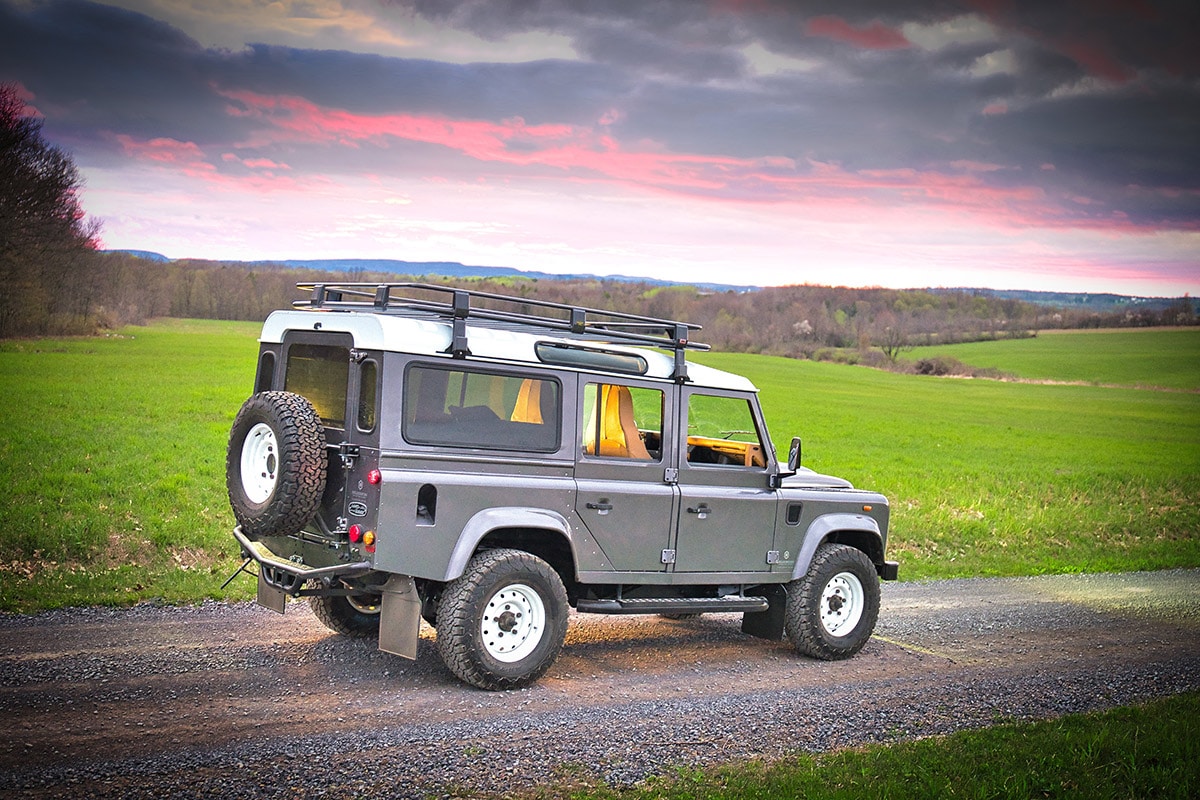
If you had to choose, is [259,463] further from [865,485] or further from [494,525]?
[865,485]

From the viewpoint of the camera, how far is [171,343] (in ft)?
181

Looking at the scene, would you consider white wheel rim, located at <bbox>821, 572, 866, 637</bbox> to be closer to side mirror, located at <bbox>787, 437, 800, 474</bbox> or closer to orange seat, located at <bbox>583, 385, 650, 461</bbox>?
side mirror, located at <bbox>787, 437, 800, 474</bbox>

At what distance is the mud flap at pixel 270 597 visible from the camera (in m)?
8.13

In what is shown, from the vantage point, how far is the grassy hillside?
12023 mm

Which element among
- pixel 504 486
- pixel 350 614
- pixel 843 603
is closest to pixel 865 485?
pixel 843 603

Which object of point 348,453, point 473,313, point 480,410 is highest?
point 473,313

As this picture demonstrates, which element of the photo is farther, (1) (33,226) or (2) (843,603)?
(1) (33,226)

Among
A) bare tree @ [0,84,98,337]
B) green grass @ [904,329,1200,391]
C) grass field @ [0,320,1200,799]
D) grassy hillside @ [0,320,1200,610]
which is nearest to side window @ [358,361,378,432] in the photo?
grass field @ [0,320,1200,799]

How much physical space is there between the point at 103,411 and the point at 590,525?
21933 mm

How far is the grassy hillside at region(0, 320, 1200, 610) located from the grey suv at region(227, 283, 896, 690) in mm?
3620

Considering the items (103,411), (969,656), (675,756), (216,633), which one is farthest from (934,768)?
(103,411)

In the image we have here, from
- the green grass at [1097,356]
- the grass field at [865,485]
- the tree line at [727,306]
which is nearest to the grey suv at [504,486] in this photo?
the grass field at [865,485]

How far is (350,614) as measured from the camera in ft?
29.9

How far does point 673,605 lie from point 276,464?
11.3ft
